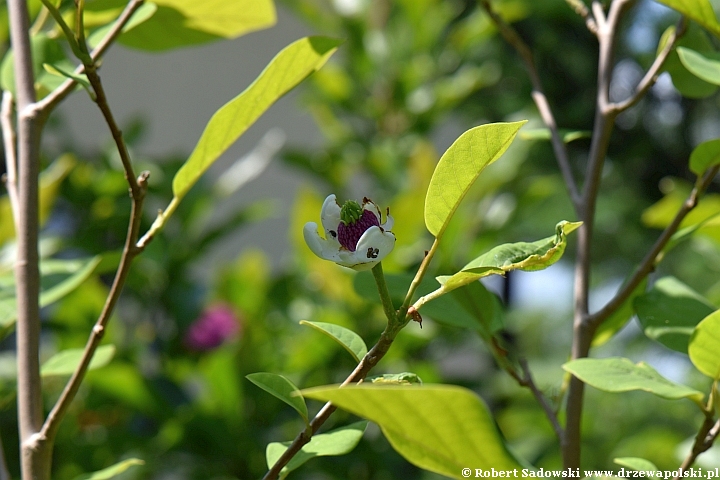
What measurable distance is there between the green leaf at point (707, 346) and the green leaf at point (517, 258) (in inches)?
4.7

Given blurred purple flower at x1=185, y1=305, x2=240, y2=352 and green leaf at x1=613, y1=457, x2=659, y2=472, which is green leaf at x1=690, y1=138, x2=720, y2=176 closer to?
green leaf at x1=613, y1=457, x2=659, y2=472

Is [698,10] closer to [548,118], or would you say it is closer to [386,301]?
[548,118]

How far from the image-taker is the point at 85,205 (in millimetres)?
1275

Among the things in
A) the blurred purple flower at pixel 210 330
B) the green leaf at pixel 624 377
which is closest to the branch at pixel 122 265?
the green leaf at pixel 624 377

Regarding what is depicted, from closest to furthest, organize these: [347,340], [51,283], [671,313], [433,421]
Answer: [433,421] < [347,340] < [671,313] < [51,283]

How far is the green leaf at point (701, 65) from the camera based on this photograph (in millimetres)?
391

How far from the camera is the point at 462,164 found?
0.29m

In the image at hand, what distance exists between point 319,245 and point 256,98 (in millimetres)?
140

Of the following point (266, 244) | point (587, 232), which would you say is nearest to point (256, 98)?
point (587, 232)

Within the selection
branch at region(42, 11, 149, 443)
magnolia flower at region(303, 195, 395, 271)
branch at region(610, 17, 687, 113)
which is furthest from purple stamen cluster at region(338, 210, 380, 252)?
branch at region(610, 17, 687, 113)

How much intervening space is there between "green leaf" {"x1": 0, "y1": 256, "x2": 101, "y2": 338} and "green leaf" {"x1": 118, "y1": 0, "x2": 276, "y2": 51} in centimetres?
17

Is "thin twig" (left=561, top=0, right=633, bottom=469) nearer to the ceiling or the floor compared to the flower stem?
nearer to the floor

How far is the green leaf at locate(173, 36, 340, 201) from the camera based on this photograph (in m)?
0.40

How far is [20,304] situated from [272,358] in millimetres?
996
